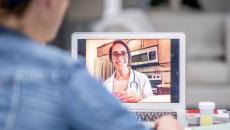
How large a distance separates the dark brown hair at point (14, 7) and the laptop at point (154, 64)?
0.98 m

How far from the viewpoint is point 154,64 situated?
1.97 metres

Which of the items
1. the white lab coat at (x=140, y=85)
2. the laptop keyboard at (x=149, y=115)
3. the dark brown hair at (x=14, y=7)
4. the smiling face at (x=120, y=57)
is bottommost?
the laptop keyboard at (x=149, y=115)

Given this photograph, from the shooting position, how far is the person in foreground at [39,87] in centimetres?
97

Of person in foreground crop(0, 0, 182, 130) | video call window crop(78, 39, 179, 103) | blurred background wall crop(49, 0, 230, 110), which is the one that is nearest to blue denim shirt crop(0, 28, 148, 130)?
person in foreground crop(0, 0, 182, 130)

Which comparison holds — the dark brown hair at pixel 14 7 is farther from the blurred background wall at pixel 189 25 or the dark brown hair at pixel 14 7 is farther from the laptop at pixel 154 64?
the blurred background wall at pixel 189 25

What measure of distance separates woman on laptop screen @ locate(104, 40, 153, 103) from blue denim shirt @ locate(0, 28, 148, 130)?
97 centimetres

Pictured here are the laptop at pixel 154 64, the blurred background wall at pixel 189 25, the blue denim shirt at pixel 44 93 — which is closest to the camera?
the blue denim shirt at pixel 44 93

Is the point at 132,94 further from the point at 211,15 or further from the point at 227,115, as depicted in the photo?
the point at 211,15

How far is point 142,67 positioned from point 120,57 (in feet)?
0.29

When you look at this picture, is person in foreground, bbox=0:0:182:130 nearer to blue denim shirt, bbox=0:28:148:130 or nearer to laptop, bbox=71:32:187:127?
blue denim shirt, bbox=0:28:148:130

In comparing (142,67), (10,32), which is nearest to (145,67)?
(142,67)

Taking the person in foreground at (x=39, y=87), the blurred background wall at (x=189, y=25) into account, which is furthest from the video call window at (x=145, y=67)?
the blurred background wall at (x=189, y=25)

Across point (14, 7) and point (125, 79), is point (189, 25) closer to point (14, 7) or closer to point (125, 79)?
point (125, 79)

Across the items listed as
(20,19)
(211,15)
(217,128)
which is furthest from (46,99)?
(211,15)
